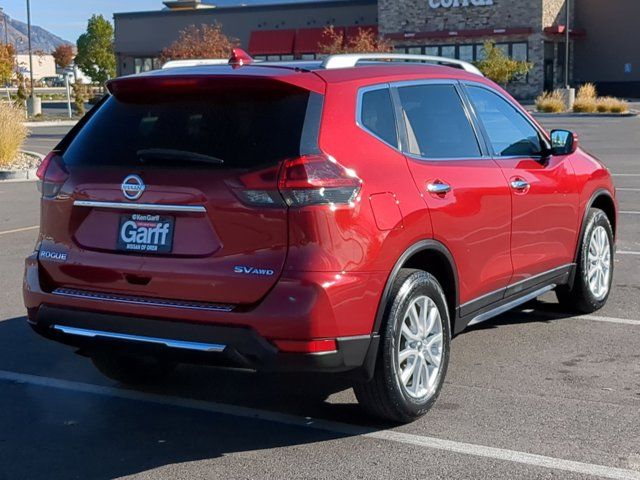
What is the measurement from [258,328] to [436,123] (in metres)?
1.84

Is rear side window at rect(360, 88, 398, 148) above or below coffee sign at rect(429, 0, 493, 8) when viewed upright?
below

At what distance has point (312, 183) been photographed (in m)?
4.59

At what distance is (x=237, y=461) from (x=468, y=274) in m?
1.79

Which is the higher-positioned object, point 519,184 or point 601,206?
point 519,184

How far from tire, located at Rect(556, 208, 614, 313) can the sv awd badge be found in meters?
3.41

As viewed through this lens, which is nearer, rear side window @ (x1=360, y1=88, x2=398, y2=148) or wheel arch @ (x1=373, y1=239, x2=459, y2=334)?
wheel arch @ (x1=373, y1=239, x2=459, y2=334)

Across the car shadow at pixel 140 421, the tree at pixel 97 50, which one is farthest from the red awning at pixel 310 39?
the car shadow at pixel 140 421

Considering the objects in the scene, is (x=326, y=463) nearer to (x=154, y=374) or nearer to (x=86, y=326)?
(x=86, y=326)

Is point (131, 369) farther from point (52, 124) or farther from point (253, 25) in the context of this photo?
point (253, 25)

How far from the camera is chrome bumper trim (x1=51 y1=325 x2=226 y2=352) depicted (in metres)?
4.66

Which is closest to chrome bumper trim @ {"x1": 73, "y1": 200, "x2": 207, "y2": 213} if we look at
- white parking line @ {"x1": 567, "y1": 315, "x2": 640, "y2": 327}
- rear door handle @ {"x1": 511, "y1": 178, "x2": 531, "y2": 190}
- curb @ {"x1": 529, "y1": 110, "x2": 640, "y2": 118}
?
rear door handle @ {"x1": 511, "y1": 178, "x2": 531, "y2": 190}

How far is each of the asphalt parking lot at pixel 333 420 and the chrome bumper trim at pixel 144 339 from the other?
56 cm

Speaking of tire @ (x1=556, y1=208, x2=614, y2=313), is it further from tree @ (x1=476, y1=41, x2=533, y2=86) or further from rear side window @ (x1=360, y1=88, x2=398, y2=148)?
tree @ (x1=476, y1=41, x2=533, y2=86)

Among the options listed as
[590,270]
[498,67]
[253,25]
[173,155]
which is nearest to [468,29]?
[498,67]
